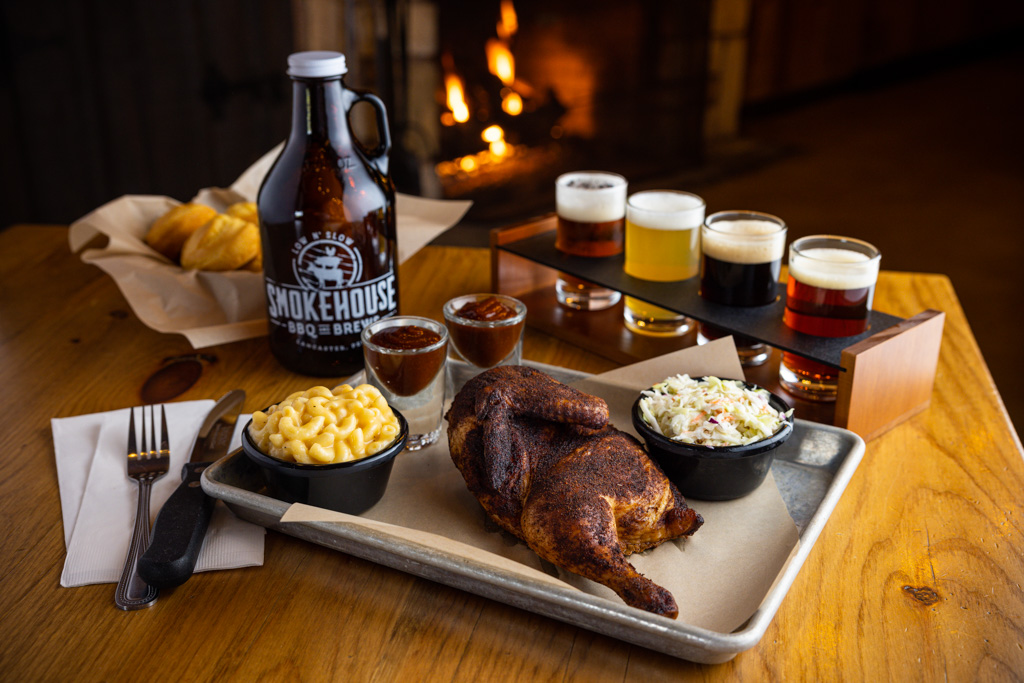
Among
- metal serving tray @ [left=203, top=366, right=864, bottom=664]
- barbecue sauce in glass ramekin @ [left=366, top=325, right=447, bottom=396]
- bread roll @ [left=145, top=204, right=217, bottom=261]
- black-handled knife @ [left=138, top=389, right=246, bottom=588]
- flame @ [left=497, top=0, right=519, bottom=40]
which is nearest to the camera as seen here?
metal serving tray @ [left=203, top=366, right=864, bottom=664]

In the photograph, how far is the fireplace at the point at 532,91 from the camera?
364 centimetres

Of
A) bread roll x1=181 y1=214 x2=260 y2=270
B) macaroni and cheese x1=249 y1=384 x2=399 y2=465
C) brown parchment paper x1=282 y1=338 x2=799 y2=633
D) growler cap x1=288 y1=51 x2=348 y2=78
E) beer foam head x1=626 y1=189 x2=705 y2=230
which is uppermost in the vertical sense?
growler cap x1=288 y1=51 x2=348 y2=78

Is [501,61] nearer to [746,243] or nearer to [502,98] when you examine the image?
[502,98]

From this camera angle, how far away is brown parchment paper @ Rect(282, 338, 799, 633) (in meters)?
0.90

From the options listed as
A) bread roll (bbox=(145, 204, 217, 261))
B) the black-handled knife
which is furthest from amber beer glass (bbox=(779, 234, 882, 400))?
bread roll (bbox=(145, 204, 217, 261))

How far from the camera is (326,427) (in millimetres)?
1039

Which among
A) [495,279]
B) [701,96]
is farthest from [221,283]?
[701,96]

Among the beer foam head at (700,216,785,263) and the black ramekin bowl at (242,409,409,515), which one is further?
the beer foam head at (700,216,785,263)

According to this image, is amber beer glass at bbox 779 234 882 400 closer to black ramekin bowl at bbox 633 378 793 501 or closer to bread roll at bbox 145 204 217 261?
black ramekin bowl at bbox 633 378 793 501

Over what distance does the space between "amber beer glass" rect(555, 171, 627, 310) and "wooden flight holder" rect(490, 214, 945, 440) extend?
30 millimetres

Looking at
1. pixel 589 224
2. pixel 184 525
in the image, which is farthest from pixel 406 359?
pixel 589 224

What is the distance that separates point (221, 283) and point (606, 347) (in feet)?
2.54

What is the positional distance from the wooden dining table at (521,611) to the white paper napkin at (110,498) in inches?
0.7

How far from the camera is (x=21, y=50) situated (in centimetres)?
318
